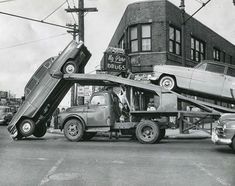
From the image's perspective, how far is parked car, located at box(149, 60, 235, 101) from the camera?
14.9 m

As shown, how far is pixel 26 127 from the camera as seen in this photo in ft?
50.4

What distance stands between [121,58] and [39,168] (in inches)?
570

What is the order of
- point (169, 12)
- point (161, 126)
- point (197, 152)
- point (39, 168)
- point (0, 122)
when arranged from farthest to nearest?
point (0, 122)
point (169, 12)
point (161, 126)
point (197, 152)
point (39, 168)

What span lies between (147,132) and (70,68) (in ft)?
13.6

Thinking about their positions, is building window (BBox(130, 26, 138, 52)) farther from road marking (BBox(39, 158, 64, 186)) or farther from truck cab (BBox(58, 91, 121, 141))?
road marking (BBox(39, 158, 64, 186))

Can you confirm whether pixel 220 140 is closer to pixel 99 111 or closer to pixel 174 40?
pixel 99 111

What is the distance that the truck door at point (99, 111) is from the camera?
566 inches

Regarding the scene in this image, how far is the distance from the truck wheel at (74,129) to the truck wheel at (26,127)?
159cm

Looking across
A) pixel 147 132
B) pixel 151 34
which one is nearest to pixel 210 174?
pixel 147 132

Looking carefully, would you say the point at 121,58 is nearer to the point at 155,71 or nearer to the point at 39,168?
the point at 155,71

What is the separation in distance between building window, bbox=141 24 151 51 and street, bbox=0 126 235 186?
13249 millimetres

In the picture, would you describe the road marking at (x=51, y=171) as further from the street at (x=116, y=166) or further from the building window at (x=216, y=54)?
the building window at (x=216, y=54)

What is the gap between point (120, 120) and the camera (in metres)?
14.9

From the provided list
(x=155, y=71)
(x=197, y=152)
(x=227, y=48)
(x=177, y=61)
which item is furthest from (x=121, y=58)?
(x=227, y=48)
